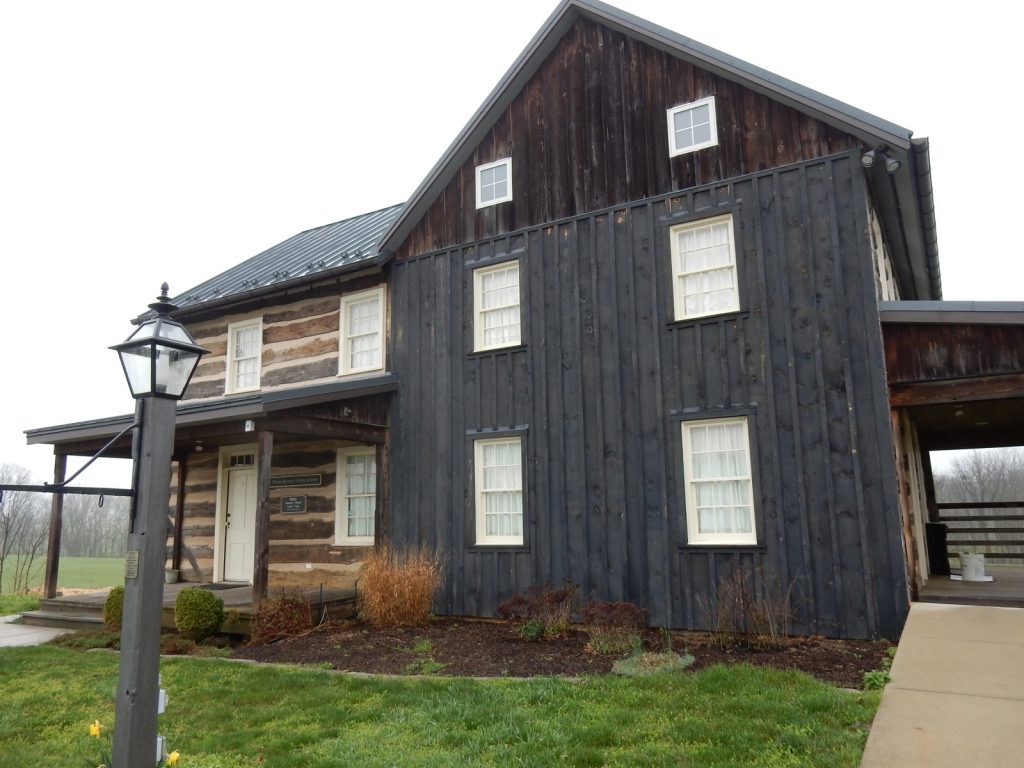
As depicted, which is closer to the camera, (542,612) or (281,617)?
(542,612)

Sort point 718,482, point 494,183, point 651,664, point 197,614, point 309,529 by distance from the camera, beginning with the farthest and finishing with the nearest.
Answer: point 309,529 → point 494,183 → point 197,614 → point 718,482 → point 651,664

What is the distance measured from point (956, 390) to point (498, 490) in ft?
20.6

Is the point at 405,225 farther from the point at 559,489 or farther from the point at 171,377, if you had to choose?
the point at 171,377

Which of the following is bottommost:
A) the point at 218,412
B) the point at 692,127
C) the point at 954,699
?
the point at 954,699

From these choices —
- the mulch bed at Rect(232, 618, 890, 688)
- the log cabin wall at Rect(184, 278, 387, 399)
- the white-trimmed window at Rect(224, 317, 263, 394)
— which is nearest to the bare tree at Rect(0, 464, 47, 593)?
the log cabin wall at Rect(184, 278, 387, 399)

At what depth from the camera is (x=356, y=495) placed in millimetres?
13219

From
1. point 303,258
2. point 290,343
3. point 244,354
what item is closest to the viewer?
point 290,343

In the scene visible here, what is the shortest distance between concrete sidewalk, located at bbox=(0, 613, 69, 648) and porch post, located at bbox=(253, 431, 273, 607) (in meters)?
3.32

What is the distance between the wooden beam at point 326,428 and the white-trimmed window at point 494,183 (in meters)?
4.17

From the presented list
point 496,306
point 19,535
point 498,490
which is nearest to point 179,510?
point 498,490

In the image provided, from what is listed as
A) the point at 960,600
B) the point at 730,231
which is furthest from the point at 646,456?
the point at 960,600

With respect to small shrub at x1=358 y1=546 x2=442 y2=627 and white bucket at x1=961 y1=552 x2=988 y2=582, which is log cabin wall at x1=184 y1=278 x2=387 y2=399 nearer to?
small shrub at x1=358 y1=546 x2=442 y2=627

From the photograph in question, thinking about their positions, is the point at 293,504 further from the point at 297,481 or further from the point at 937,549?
the point at 937,549

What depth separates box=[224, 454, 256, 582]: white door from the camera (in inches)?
569
